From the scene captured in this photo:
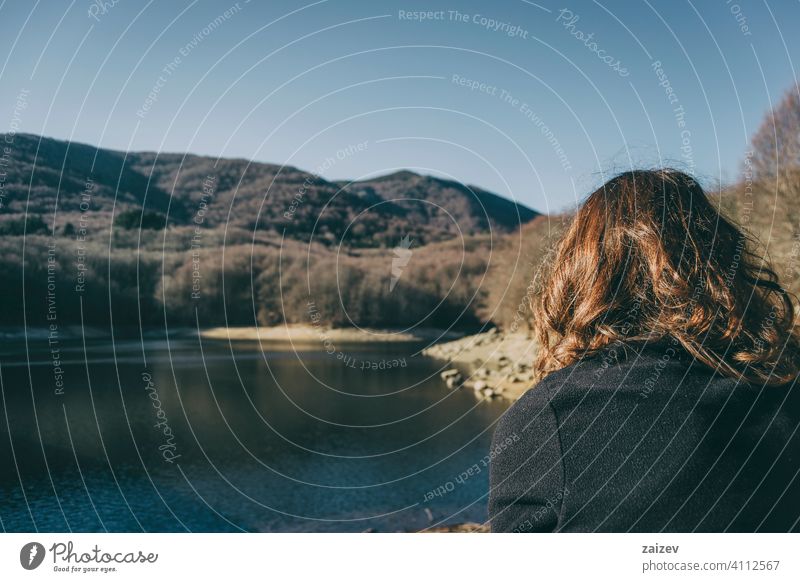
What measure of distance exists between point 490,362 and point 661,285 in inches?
816

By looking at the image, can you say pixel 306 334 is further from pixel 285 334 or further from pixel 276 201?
pixel 276 201

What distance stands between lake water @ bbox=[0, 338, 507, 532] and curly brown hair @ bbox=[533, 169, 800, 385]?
6.01 meters

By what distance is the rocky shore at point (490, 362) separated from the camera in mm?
18250

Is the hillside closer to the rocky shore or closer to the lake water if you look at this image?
the lake water

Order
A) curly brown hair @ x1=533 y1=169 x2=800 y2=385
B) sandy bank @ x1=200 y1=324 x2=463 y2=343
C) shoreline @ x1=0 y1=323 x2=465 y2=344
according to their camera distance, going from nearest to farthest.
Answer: curly brown hair @ x1=533 y1=169 x2=800 y2=385
shoreline @ x1=0 y1=323 x2=465 y2=344
sandy bank @ x1=200 y1=324 x2=463 y2=343

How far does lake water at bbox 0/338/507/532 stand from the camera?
8648mm
